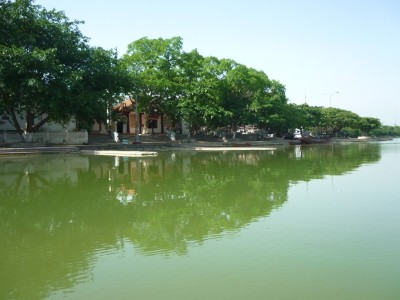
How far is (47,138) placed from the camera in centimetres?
3697

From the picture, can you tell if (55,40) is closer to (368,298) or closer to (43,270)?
(43,270)

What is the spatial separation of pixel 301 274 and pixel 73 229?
4838 millimetres

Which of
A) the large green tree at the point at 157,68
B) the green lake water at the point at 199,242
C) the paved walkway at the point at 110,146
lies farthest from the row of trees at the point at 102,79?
the green lake water at the point at 199,242

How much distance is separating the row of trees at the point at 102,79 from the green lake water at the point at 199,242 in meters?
16.6

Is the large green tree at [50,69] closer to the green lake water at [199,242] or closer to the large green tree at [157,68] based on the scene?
the large green tree at [157,68]

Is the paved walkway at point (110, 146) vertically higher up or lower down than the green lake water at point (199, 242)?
higher up

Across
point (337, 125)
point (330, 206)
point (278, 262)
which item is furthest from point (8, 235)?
point (337, 125)

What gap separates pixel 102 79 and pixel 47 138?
314 inches

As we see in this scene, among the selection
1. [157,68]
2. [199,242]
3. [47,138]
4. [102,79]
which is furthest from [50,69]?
[199,242]

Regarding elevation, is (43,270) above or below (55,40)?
below

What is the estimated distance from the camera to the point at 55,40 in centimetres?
3275

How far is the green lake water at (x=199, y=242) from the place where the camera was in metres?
5.46

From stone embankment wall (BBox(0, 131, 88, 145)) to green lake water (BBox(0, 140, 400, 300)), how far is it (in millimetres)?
21538

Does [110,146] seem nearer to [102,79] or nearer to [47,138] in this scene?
[47,138]
